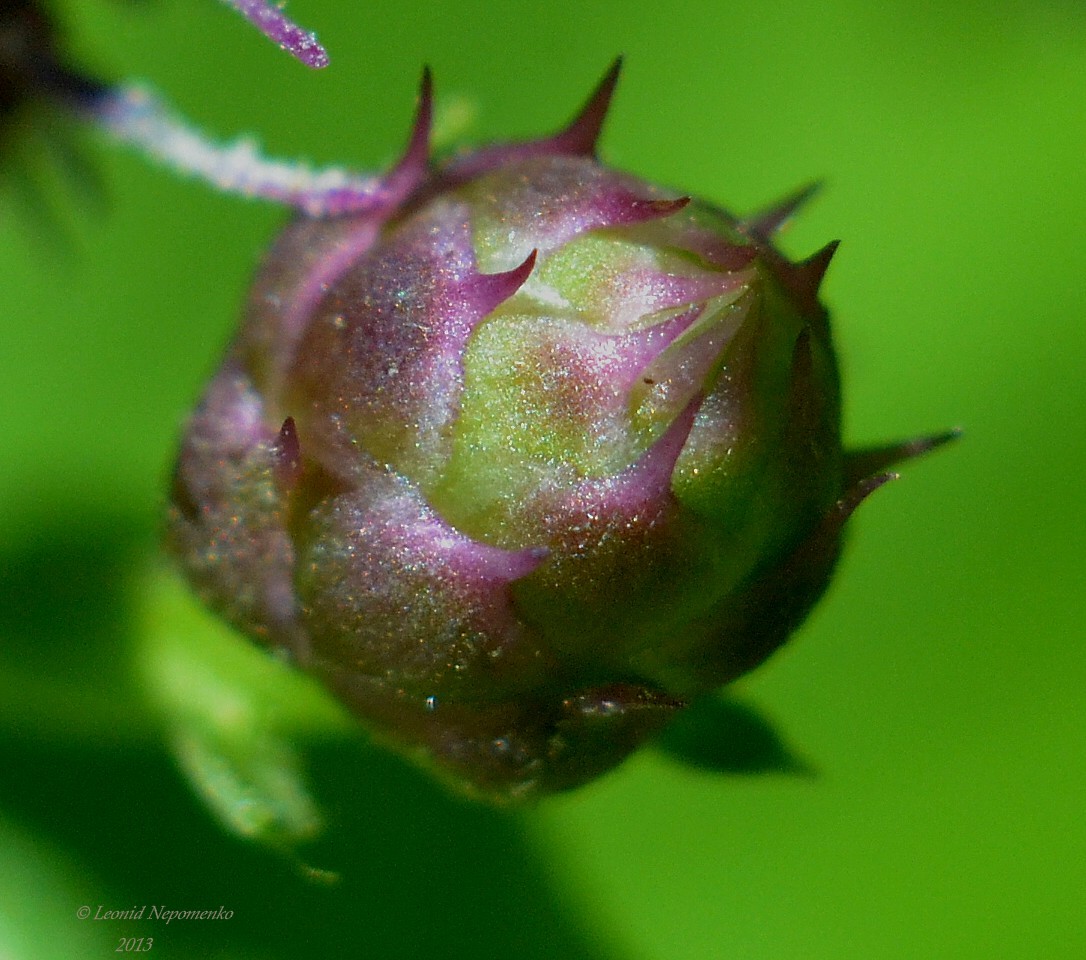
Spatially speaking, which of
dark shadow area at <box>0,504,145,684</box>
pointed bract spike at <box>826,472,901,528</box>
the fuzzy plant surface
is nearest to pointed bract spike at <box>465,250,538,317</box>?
the fuzzy plant surface

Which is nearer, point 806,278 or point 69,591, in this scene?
point 806,278

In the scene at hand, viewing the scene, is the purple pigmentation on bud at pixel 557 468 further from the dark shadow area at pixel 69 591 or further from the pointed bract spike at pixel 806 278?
the dark shadow area at pixel 69 591

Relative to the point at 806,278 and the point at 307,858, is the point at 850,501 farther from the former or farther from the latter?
the point at 307,858

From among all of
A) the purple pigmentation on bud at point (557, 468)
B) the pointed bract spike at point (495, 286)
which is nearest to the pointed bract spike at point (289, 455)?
the purple pigmentation on bud at point (557, 468)

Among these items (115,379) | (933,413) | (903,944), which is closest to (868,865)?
(903,944)
